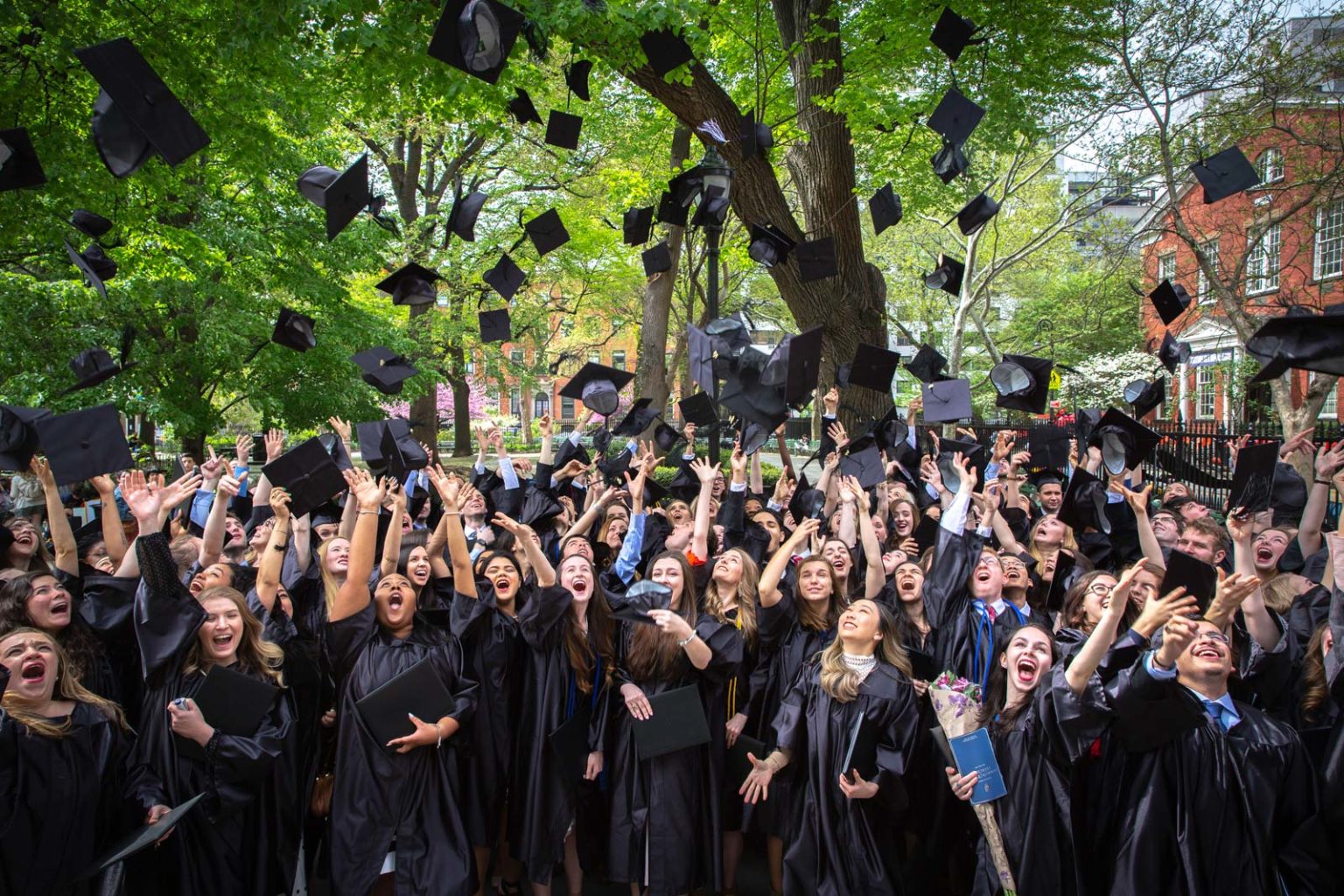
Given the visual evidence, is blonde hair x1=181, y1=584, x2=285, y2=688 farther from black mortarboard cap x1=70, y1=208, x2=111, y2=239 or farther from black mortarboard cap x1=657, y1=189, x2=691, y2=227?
black mortarboard cap x1=657, y1=189, x2=691, y2=227

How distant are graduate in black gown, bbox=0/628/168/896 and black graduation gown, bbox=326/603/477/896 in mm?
764

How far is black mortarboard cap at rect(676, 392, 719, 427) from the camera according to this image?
8.33 metres

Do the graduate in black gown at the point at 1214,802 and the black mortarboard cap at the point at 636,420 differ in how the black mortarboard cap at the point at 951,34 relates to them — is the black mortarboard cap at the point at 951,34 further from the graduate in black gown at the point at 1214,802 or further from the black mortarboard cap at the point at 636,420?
the graduate in black gown at the point at 1214,802

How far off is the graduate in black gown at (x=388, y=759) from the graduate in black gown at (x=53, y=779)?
0.78m

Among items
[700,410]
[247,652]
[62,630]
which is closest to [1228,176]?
[700,410]

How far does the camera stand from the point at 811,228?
10273 mm

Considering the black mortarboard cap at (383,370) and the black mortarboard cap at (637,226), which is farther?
the black mortarboard cap at (637,226)

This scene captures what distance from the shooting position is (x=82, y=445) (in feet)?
15.2

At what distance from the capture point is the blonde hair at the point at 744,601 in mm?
4473

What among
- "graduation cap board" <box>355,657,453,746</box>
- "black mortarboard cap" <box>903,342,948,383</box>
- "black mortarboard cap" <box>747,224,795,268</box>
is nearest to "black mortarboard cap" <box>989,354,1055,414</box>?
"black mortarboard cap" <box>903,342,948,383</box>

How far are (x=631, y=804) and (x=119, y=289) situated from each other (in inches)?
413

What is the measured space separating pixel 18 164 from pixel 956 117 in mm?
7026

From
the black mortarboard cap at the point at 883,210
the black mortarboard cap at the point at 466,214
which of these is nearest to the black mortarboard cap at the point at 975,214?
the black mortarboard cap at the point at 883,210

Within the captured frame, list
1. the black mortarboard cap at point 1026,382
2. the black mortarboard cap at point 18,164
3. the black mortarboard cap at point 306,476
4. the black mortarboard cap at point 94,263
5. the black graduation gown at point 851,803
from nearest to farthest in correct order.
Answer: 1. the black graduation gown at point 851,803
2. the black mortarboard cap at point 306,476
3. the black mortarboard cap at point 18,164
4. the black mortarboard cap at point 94,263
5. the black mortarboard cap at point 1026,382
